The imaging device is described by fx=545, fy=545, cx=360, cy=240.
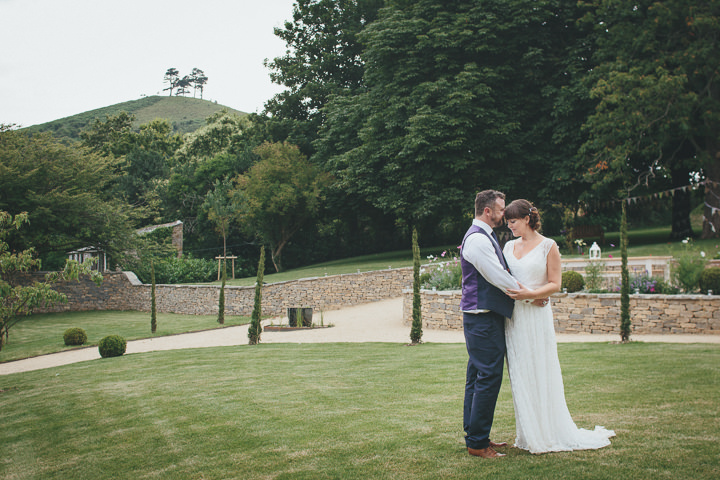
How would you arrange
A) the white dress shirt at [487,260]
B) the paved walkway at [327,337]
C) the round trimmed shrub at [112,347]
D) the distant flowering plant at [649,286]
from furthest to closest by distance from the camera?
the round trimmed shrub at [112,347] → the paved walkway at [327,337] → the distant flowering plant at [649,286] → the white dress shirt at [487,260]

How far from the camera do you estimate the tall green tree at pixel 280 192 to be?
32.4m

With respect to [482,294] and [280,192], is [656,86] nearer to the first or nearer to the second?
[280,192]

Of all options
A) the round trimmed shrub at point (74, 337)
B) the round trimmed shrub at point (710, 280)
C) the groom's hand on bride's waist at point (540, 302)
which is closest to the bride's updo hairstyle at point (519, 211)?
the groom's hand on bride's waist at point (540, 302)

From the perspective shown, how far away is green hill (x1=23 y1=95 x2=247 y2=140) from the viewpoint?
94963mm

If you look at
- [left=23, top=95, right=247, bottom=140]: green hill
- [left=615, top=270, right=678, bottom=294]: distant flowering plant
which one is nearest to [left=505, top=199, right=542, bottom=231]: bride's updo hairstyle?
[left=615, top=270, right=678, bottom=294]: distant flowering plant

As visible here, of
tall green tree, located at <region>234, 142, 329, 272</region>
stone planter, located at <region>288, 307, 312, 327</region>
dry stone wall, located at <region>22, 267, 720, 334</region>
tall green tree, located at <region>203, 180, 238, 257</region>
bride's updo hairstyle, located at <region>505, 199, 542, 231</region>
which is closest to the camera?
bride's updo hairstyle, located at <region>505, 199, 542, 231</region>

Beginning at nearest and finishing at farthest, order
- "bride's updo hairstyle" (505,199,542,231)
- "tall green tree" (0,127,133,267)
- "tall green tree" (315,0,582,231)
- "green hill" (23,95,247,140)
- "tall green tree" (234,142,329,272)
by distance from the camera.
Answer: "bride's updo hairstyle" (505,199,542,231) < "tall green tree" (315,0,582,231) < "tall green tree" (0,127,133,267) < "tall green tree" (234,142,329,272) < "green hill" (23,95,247,140)

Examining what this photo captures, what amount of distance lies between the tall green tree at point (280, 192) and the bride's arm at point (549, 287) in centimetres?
2827

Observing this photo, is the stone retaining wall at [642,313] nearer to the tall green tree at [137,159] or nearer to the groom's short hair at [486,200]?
the groom's short hair at [486,200]

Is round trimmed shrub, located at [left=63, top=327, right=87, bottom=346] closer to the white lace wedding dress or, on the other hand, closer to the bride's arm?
the white lace wedding dress

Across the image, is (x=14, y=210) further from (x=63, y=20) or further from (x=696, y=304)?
(x=696, y=304)

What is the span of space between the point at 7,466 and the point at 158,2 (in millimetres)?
13058

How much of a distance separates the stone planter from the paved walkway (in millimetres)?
691

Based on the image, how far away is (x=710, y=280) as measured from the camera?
12016 mm
